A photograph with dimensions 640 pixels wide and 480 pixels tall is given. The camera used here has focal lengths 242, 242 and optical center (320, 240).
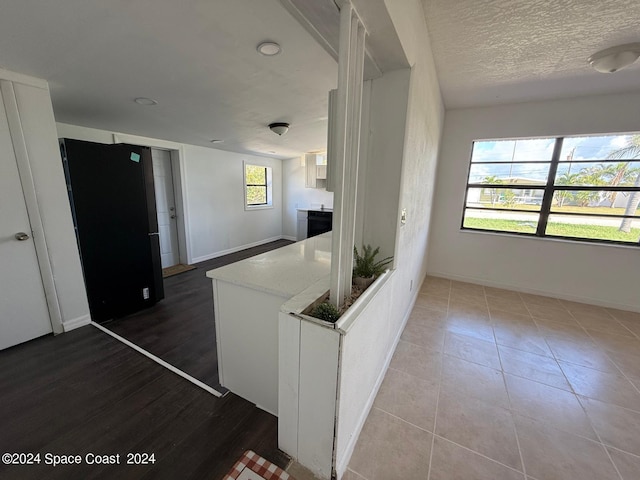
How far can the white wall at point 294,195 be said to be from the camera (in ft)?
19.7

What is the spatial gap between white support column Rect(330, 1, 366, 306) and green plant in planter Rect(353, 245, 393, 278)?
24 cm

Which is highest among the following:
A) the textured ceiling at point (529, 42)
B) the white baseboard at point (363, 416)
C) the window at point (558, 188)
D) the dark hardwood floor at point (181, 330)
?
the textured ceiling at point (529, 42)

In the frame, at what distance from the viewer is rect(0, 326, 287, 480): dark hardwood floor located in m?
1.20

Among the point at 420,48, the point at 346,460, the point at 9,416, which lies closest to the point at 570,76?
the point at 420,48

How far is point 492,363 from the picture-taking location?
1996mm

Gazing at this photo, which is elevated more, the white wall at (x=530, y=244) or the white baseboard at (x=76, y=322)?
the white wall at (x=530, y=244)

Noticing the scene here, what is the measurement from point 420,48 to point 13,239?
11.2 ft

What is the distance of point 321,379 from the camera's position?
3.39 feet

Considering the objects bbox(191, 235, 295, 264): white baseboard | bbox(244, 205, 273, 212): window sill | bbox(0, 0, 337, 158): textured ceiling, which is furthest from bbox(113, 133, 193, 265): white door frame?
bbox(244, 205, 273, 212): window sill

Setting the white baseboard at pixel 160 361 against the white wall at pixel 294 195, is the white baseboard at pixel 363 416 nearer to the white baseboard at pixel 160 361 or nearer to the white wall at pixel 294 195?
the white baseboard at pixel 160 361

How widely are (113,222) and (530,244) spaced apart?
512 cm

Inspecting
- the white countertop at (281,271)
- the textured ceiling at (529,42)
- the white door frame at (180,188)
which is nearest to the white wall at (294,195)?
the white door frame at (180,188)

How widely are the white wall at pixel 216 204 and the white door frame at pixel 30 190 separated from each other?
67.6 inches

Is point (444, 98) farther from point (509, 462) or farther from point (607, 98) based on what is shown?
point (509, 462)
